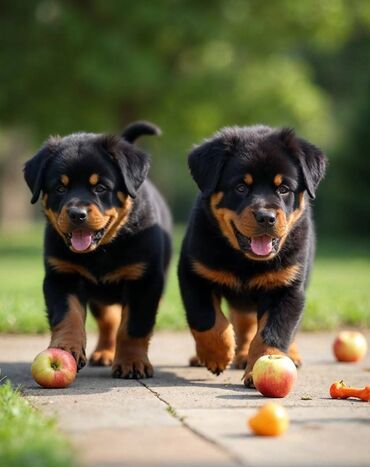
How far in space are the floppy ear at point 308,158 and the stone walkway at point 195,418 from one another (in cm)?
100

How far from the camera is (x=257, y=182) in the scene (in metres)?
4.70

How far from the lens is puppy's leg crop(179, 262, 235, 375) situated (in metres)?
4.67

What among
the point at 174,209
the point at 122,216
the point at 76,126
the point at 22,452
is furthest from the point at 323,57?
the point at 22,452

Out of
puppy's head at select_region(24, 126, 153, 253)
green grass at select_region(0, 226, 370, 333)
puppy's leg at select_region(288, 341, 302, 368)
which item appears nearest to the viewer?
puppy's head at select_region(24, 126, 153, 253)

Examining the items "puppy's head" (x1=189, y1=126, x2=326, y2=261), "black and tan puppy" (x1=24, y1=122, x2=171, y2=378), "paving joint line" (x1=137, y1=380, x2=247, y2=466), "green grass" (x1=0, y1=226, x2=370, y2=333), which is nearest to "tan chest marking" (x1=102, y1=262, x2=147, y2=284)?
"black and tan puppy" (x1=24, y1=122, x2=171, y2=378)

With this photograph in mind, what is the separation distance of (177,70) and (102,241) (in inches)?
566

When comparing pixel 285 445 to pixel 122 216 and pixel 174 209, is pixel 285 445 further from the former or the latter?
pixel 174 209

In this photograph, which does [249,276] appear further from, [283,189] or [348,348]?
[348,348]

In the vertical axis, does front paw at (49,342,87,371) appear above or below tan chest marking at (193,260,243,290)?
below

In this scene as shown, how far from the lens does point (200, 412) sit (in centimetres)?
373

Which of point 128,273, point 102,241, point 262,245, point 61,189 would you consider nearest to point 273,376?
point 262,245

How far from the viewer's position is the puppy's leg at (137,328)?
4.88 m

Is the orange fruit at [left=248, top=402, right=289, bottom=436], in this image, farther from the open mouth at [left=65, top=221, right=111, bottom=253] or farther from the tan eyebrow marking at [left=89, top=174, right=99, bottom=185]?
the tan eyebrow marking at [left=89, top=174, right=99, bottom=185]

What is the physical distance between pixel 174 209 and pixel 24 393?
100.0 ft
